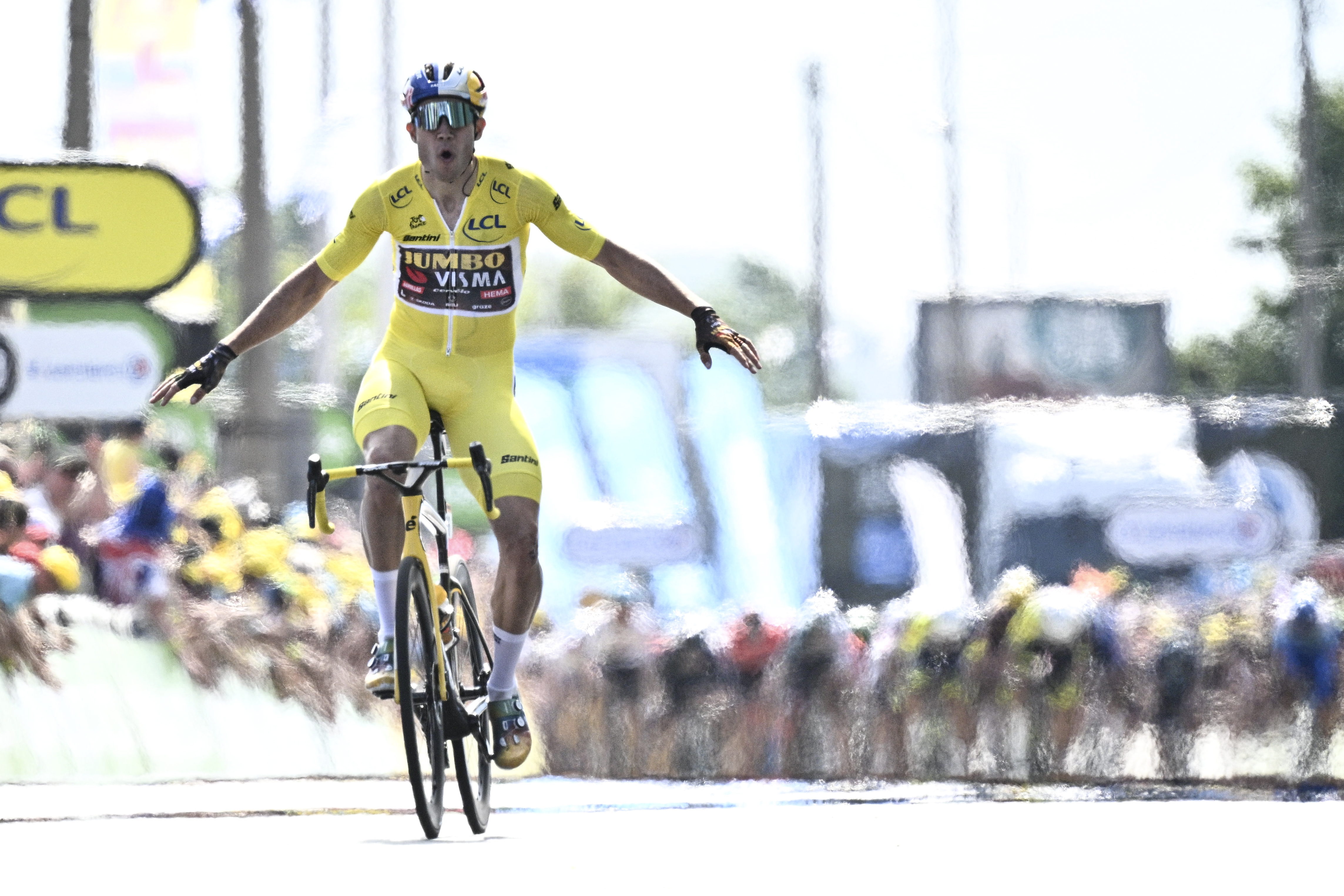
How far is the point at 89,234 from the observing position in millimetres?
12570

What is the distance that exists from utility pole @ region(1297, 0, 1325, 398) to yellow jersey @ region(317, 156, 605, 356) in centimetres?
688

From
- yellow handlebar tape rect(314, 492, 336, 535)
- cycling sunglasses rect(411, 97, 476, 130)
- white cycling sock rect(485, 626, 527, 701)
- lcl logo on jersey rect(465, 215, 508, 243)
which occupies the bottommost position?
white cycling sock rect(485, 626, 527, 701)

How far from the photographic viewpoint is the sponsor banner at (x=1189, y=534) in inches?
502

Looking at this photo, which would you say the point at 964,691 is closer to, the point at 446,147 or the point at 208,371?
the point at 446,147

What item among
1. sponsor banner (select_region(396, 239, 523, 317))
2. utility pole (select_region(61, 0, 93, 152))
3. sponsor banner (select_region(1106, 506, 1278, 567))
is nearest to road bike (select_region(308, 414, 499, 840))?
sponsor banner (select_region(396, 239, 523, 317))

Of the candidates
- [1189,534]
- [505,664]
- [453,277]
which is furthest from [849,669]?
[453,277]

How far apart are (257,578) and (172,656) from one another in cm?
69

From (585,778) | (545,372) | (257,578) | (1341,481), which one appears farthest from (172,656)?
(1341,481)

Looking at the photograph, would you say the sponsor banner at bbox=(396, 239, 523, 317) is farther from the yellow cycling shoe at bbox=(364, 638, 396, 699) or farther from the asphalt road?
the asphalt road

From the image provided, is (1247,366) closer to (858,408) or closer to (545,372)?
(858,408)

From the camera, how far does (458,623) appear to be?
833 cm

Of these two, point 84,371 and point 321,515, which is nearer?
point 321,515

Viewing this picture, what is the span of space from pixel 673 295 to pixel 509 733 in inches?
65.8

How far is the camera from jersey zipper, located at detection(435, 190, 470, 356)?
25.7 ft
